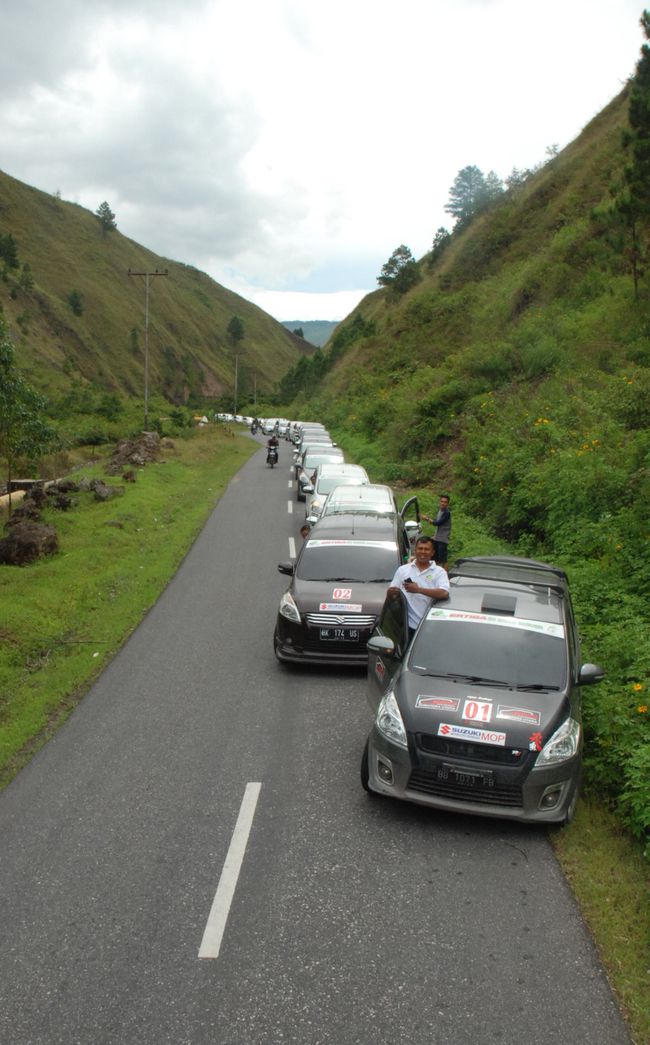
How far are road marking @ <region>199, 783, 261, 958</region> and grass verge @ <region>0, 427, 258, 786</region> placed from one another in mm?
2292

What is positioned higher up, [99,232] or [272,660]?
[99,232]

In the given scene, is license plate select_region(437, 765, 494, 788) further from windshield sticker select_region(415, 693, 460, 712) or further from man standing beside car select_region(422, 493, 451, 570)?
man standing beside car select_region(422, 493, 451, 570)

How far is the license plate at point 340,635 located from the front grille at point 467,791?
12.2 ft

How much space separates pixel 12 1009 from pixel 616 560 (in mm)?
8762

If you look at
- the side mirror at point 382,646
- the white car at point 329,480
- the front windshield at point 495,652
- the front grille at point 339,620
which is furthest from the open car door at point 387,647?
the white car at point 329,480

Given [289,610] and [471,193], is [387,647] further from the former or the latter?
[471,193]

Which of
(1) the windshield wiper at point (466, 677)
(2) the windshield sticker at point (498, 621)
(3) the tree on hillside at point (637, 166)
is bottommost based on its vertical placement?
(1) the windshield wiper at point (466, 677)

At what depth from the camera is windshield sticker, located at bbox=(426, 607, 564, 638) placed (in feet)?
23.1

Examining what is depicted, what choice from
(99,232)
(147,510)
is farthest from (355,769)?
(99,232)

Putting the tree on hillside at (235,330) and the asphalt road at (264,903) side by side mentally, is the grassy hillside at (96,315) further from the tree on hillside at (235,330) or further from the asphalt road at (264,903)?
the asphalt road at (264,903)

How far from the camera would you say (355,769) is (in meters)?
7.03

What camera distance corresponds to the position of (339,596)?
1007cm

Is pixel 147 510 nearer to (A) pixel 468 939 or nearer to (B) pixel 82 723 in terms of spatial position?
(B) pixel 82 723

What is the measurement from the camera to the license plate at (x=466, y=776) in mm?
5812
